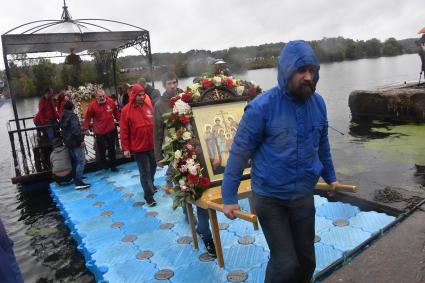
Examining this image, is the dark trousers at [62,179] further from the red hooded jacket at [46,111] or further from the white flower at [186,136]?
the white flower at [186,136]

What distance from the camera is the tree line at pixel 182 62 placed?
883 cm

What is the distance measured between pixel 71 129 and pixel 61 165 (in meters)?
0.95

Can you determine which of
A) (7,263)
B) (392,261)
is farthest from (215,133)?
(7,263)

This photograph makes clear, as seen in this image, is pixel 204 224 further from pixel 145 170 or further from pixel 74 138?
pixel 74 138

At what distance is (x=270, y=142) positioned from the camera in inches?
97.3

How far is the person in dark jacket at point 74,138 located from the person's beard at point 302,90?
567 centimetres

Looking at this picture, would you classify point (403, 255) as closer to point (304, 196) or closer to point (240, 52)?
point (304, 196)

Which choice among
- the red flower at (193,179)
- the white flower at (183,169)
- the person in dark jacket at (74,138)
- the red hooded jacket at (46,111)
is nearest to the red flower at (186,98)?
the white flower at (183,169)

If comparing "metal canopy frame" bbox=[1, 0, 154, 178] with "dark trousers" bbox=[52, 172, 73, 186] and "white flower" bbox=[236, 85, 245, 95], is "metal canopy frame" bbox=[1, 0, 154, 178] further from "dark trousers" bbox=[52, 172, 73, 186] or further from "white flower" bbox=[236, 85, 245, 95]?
"white flower" bbox=[236, 85, 245, 95]

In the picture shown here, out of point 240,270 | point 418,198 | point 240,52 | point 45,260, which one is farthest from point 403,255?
point 240,52

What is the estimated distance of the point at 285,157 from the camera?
2.44m

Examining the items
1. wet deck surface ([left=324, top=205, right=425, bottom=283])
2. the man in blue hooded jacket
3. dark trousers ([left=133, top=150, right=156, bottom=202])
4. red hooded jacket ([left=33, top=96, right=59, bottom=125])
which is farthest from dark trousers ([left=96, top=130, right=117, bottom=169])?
the man in blue hooded jacket

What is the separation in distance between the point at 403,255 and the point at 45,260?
166 inches

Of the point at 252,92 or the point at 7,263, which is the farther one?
the point at 252,92
